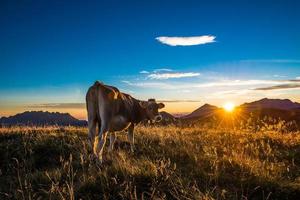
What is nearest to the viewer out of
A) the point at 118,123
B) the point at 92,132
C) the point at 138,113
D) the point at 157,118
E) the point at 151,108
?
the point at 92,132

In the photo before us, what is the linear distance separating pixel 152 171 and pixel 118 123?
4.22 metres

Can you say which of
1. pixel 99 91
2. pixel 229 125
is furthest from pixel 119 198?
pixel 229 125

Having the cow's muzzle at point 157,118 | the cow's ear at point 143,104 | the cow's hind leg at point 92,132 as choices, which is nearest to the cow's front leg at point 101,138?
the cow's hind leg at point 92,132

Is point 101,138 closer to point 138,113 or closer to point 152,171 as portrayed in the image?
point 138,113

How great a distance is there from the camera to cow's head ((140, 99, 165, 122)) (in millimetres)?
14008

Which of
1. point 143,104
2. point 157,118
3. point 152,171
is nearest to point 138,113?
point 143,104

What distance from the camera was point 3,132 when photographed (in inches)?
585

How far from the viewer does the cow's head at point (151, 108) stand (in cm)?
1401

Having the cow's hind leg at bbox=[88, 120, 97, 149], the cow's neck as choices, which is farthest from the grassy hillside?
the cow's neck

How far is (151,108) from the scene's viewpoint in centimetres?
1426

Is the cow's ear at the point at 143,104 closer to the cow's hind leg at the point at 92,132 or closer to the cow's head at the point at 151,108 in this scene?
the cow's head at the point at 151,108

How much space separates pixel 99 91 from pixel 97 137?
1414 millimetres

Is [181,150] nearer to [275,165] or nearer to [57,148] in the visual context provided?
[275,165]

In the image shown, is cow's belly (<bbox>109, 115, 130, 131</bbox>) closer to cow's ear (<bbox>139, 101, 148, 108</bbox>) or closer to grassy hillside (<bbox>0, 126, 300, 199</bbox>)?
grassy hillside (<bbox>0, 126, 300, 199</bbox>)
